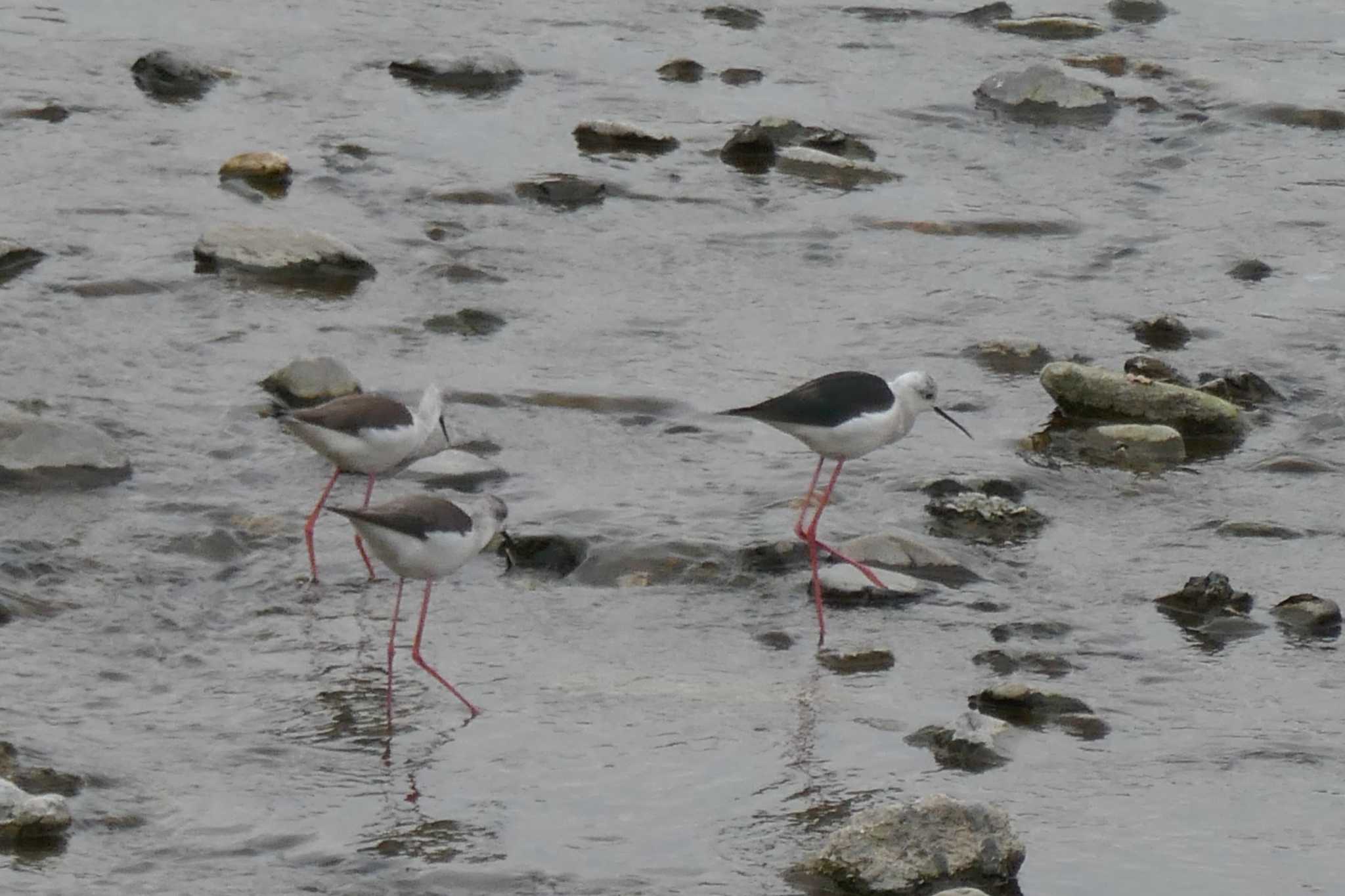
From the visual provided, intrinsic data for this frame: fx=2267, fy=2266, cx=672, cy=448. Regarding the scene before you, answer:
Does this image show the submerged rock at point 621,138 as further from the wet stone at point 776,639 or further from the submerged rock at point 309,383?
the wet stone at point 776,639

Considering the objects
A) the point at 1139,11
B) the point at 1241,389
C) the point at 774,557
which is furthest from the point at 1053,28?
the point at 774,557

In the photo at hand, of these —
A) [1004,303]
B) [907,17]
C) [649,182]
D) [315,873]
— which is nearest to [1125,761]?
[315,873]

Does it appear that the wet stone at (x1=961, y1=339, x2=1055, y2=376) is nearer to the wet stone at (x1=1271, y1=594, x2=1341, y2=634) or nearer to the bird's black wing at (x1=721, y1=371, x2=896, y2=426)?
the bird's black wing at (x1=721, y1=371, x2=896, y2=426)

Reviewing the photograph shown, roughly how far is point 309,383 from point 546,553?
1955 mm

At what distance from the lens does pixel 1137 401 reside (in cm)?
1119

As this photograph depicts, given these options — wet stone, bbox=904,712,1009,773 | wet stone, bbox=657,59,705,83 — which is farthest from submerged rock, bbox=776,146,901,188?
wet stone, bbox=904,712,1009,773

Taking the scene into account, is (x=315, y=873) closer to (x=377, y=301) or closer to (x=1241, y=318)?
(x=377, y=301)

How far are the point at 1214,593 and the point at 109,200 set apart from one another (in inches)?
290

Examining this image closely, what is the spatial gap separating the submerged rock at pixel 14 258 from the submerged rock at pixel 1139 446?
578 cm

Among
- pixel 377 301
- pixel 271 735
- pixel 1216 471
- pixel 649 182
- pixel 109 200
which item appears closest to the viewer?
pixel 271 735

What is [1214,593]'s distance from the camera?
361 inches

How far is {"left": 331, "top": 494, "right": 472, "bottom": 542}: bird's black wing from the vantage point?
8.19 metres

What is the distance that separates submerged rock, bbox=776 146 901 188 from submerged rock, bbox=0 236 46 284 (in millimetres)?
5063

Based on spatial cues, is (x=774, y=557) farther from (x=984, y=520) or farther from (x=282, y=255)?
(x=282, y=255)
